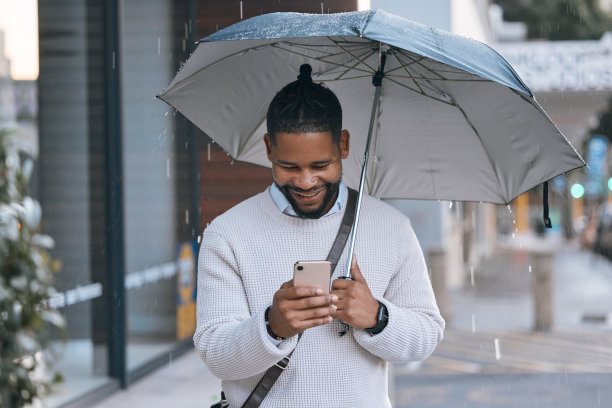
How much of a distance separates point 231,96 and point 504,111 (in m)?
0.93

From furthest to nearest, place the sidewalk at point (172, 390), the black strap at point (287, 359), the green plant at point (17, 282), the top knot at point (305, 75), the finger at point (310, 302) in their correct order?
the sidewalk at point (172, 390) < the green plant at point (17, 282) < the top knot at point (305, 75) < the black strap at point (287, 359) < the finger at point (310, 302)

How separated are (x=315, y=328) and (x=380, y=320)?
0.62ft

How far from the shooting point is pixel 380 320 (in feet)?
7.24

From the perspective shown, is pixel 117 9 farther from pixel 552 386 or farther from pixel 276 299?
pixel 276 299

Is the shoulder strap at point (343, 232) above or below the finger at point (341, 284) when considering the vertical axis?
above

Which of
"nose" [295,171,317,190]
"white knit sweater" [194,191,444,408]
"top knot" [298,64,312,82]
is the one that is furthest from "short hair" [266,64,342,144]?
"white knit sweater" [194,191,444,408]

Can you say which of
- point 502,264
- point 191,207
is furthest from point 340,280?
point 502,264

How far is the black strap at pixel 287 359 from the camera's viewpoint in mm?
2225

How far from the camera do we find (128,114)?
7473mm

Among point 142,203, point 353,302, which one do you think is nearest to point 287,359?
point 353,302

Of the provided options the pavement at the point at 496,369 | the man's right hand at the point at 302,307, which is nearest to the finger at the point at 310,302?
the man's right hand at the point at 302,307

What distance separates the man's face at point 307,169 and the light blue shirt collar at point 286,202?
16 mm

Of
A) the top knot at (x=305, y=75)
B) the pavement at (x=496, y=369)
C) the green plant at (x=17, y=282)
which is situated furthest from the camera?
the pavement at (x=496, y=369)

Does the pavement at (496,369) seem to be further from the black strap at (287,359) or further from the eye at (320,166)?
the eye at (320,166)
